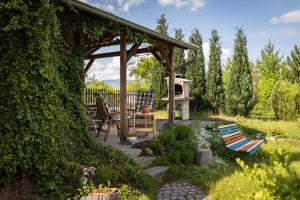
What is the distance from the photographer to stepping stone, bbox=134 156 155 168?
5.97 meters

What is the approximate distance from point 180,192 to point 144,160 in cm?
101

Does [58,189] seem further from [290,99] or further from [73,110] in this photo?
[290,99]

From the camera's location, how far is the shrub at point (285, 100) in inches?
590

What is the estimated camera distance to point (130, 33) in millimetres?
7168

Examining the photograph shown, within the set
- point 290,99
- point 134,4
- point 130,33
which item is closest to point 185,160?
point 130,33

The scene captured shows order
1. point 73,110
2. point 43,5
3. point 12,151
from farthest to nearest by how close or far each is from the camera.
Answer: point 73,110 → point 43,5 → point 12,151

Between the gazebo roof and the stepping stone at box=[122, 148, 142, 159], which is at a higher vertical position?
the gazebo roof

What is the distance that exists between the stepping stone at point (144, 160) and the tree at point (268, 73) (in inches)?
546

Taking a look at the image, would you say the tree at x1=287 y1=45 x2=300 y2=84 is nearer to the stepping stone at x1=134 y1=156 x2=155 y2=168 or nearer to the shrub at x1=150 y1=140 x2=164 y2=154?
the shrub at x1=150 y1=140 x2=164 y2=154

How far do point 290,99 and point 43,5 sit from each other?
13.3m

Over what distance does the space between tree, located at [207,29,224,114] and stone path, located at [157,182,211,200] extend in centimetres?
1050

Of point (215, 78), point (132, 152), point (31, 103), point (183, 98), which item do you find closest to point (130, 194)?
point (132, 152)

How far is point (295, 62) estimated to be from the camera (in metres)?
22.3

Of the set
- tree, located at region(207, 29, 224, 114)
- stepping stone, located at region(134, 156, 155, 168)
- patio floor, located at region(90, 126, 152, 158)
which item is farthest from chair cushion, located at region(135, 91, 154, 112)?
tree, located at region(207, 29, 224, 114)
